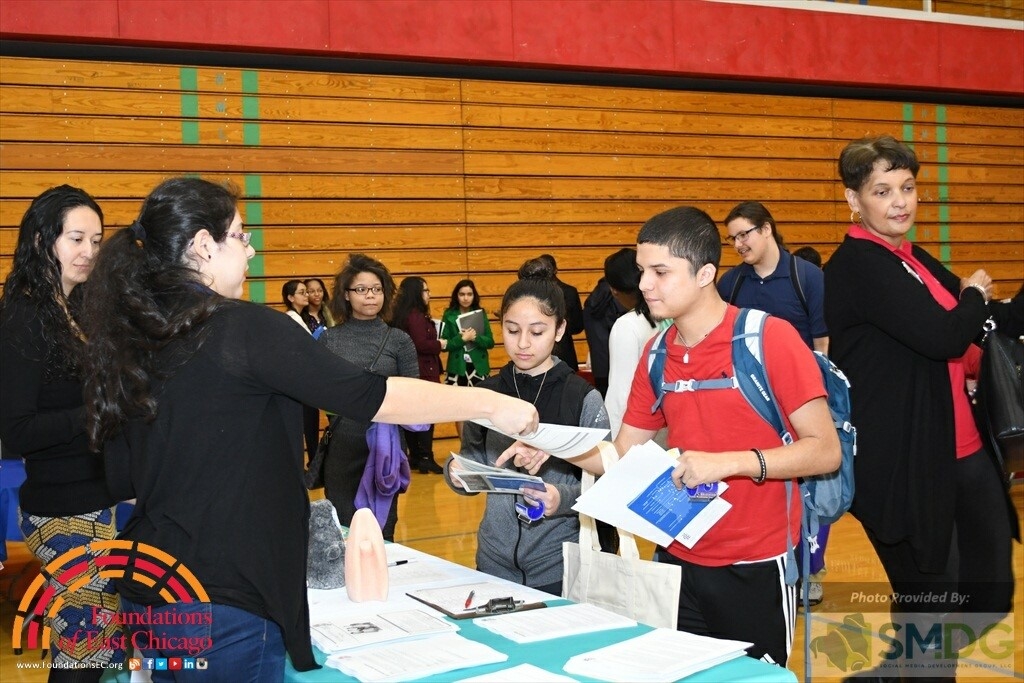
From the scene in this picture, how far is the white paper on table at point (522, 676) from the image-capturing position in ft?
6.10

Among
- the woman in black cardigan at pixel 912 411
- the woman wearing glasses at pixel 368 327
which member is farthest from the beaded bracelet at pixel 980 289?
the woman wearing glasses at pixel 368 327

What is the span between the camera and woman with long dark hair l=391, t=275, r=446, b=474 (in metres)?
8.78

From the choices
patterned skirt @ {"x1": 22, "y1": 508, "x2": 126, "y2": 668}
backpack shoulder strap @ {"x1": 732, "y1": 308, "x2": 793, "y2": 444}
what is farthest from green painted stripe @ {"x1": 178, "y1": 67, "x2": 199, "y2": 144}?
backpack shoulder strap @ {"x1": 732, "y1": 308, "x2": 793, "y2": 444}

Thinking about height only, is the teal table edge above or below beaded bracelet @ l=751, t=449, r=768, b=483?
below

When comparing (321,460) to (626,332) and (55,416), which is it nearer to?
(626,332)

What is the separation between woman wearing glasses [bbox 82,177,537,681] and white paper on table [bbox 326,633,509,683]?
247mm

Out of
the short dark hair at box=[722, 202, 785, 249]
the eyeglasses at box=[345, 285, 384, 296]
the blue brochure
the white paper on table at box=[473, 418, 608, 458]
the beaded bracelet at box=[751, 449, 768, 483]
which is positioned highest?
A: the short dark hair at box=[722, 202, 785, 249]

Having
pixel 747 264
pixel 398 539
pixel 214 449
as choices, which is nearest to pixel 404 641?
pixel 214 449

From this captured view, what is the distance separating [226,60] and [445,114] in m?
2.13

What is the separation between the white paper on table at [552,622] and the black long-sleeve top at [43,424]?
125cm

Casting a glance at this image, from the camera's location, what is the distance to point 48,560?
2.80 metres

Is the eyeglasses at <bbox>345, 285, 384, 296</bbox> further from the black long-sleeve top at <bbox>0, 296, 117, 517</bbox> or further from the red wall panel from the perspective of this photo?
the red wall panel

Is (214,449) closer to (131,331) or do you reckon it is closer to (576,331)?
(131,331)

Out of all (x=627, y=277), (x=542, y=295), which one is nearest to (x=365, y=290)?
(x=627, y=277)
